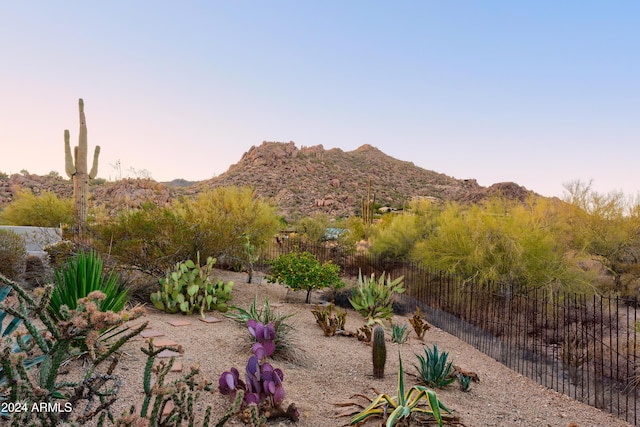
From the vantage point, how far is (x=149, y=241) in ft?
29.3

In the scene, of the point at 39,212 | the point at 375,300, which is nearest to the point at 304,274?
the point at 375,300

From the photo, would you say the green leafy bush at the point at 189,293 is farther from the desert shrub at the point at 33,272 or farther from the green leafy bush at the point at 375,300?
the green leafy bush at the point at 375,300

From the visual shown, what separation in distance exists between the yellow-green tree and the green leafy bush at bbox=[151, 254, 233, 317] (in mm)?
1561

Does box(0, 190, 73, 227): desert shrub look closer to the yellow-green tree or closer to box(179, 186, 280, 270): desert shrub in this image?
the yellow-green tree

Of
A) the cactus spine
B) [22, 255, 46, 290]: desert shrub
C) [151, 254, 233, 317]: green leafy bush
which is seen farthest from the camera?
[22, 255, 46, 290]: desert shrub

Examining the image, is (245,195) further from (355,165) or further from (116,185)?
(355,165)

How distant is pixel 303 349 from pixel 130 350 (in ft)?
6.98

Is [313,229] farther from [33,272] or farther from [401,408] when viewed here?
[401,408]

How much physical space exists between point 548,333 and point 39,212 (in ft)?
59.2

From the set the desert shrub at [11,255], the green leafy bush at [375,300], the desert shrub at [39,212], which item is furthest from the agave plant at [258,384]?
the desert shrub at [39,212]

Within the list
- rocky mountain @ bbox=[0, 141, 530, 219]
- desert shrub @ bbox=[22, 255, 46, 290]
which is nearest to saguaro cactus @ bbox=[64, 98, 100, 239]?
desert shrub @ bbox=[22, 255, 46, 290]

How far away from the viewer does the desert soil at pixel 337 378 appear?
4160 millimetres

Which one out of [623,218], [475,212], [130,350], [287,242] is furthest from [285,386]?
[287,242]

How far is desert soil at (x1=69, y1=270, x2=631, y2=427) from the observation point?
416 cm
